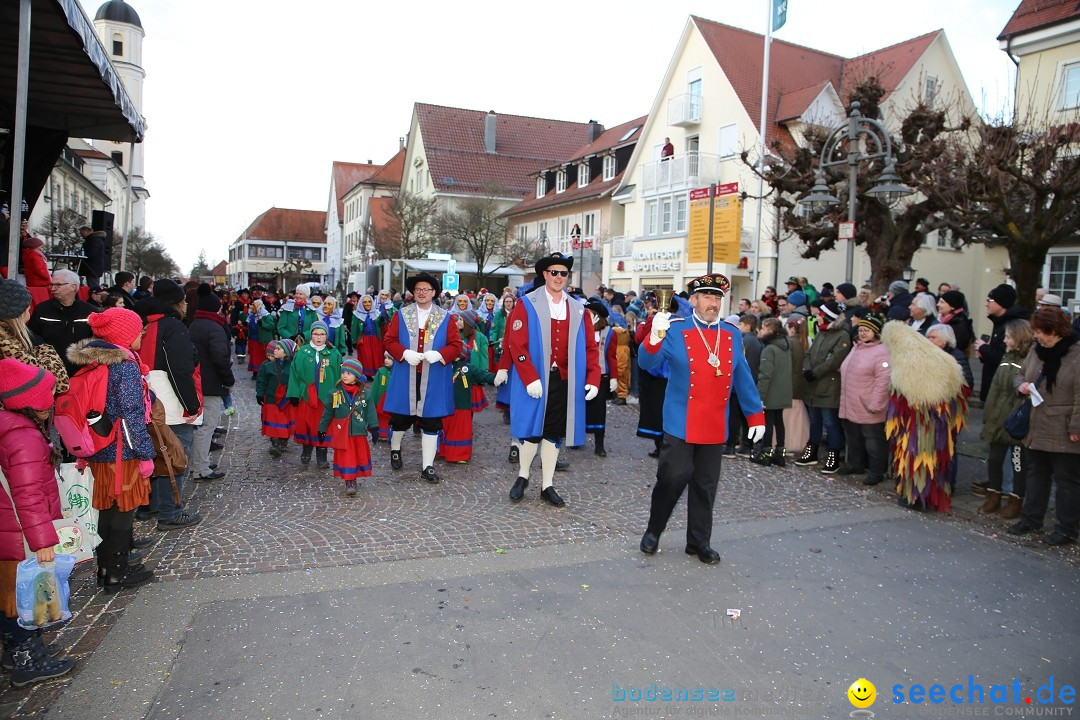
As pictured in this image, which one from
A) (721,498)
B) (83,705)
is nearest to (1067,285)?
(721,498)

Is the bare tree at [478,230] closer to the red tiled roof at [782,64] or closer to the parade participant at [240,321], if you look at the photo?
the red tiled roof at [782,64]

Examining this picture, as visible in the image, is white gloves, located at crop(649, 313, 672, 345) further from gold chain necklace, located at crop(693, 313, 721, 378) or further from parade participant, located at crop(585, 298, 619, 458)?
parade participant, located at crop(585, 298, 619, 458)

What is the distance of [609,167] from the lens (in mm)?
37188

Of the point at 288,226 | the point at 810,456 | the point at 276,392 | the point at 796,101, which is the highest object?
the point at 288,226

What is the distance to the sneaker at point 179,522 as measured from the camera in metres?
5.71

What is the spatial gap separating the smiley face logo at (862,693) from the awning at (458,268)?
27166 mm

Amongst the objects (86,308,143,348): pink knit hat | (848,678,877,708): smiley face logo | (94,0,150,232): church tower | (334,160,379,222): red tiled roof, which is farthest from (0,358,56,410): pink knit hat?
(334,160,379,222): red tiled roof

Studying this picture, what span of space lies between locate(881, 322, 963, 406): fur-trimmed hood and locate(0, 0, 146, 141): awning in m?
7.32

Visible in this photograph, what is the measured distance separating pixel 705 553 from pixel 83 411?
12.9ft

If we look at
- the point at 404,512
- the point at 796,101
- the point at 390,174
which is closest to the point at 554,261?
the point at 404,512

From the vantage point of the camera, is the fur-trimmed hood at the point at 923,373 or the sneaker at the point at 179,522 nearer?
the sneaker at the point at 179,522

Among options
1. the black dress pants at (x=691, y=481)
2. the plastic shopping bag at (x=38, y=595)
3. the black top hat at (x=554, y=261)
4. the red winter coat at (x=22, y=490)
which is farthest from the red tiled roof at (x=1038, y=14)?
the plastic shopping bag at (x=38, y=595)

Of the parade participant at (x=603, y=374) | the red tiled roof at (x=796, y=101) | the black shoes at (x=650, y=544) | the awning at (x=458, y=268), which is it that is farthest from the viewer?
the awning at (x=458, y=268)

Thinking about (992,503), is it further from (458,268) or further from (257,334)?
(458,268)
